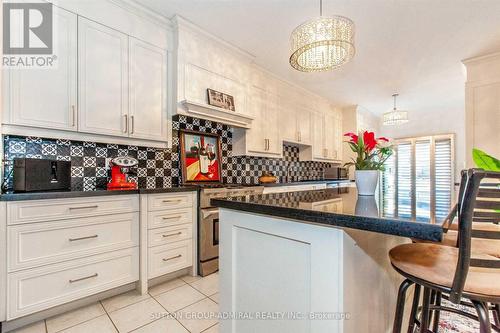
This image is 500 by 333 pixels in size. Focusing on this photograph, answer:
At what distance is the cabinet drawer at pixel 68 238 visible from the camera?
151cm

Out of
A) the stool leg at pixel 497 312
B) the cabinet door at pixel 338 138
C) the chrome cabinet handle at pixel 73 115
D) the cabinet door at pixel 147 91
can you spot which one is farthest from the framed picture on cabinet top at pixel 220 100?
the cabinet door at pixel 338 138

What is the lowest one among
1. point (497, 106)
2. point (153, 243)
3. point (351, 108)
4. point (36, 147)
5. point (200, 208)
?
point (153, 243)

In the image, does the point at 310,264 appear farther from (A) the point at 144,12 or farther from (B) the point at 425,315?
(A) the point at 144,12

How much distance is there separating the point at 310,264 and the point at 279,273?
0.17 m

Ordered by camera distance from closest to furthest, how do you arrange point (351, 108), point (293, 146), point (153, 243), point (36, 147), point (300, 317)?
point (300, 317)
point (36, 147)
point (153, 243)
point (293, 146)
point (351, 108)

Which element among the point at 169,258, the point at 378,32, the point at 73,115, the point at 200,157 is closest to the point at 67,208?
the point at 73,115

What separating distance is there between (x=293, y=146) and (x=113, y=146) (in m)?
3.15

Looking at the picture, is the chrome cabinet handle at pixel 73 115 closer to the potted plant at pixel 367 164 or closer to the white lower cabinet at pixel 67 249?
the white lower cabinet at pixel 67 249

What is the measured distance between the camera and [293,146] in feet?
14.9

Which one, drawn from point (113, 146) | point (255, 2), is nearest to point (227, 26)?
point (255, 2)

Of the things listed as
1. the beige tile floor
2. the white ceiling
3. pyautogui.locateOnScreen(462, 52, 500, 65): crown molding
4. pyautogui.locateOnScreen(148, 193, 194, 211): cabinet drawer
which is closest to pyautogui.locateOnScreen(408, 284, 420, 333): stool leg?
the beige tile floor

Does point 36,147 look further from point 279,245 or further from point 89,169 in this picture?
point 279,245

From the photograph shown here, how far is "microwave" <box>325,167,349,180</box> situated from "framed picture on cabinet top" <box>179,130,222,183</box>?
285 cm

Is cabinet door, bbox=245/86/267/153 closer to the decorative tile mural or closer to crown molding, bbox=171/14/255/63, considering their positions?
the decorative tile mural
